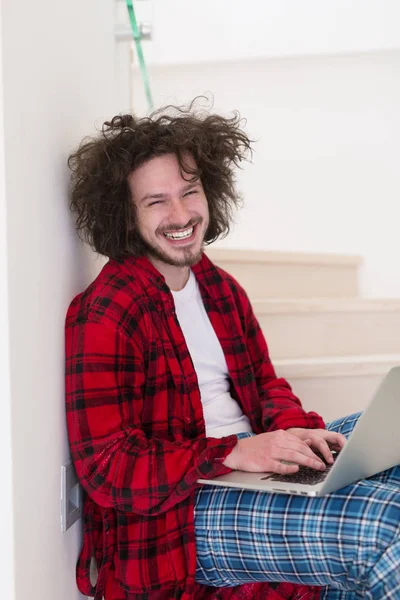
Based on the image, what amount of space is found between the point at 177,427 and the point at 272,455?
0.26 m

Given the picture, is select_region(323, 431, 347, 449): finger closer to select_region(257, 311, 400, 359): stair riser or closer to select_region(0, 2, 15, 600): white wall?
select_region(0, 2, 15, 600): white wall

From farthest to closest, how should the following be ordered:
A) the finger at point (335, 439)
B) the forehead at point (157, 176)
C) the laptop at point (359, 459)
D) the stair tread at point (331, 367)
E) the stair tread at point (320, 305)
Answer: the stair tread at point (320, 305), the stair tread at point (331, 367), the forehead at point (157, 176), the finger at point (335, 439), the laptop at point (359, 459)

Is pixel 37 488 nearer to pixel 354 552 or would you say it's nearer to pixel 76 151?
pixel 354 552

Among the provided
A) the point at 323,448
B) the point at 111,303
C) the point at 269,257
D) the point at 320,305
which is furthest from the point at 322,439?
the point at 269,257

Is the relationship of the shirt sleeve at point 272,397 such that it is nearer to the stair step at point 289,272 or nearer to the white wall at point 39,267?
the white wall at point 39,267

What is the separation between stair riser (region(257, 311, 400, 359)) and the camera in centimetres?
249

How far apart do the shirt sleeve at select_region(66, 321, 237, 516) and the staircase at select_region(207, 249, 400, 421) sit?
919mm

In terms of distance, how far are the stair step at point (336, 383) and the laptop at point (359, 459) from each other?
90 cm

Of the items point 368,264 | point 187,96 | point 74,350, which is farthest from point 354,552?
point 187,96

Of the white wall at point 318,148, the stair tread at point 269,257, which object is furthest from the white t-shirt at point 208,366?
the white wall at point 318,148

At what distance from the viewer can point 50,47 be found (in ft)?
4.47

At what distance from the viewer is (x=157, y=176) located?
1669 mm

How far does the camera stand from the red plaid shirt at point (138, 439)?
1.35 metres

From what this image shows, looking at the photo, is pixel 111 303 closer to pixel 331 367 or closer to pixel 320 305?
pixel 331 367
